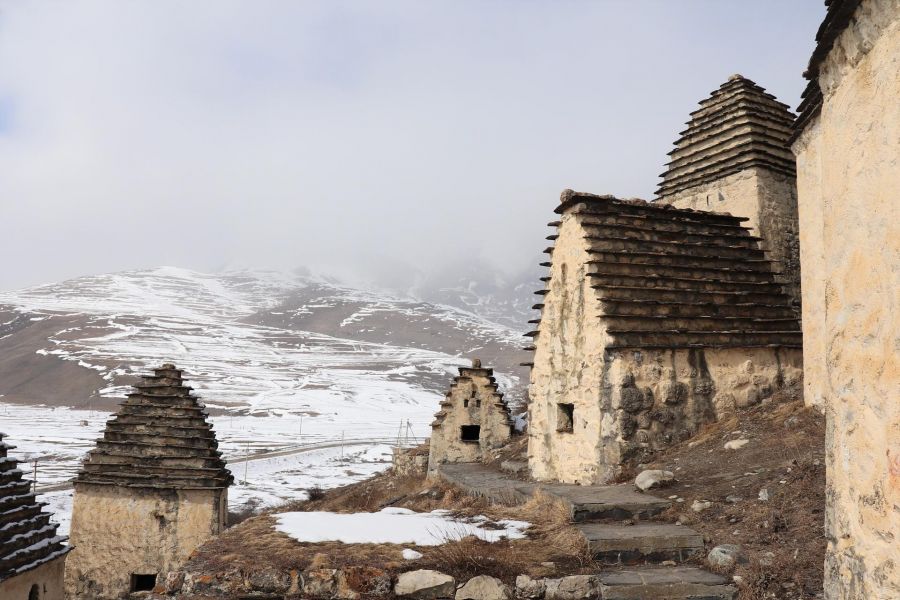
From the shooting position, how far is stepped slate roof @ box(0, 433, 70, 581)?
10133mm

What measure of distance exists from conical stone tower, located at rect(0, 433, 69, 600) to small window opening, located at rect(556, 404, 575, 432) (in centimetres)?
869

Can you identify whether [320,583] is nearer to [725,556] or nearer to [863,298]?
[725,556]

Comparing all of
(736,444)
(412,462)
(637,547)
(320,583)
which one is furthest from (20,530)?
(412,462)

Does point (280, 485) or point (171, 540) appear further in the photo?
point (280, 485)

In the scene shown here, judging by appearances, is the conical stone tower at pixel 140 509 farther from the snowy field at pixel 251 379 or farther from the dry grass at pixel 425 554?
the snowy field at pixel 251 379

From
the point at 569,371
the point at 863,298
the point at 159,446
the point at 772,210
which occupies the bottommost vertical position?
the point at 159,446

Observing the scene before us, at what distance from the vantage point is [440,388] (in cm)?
10431

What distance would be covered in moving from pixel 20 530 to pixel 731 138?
671 inches

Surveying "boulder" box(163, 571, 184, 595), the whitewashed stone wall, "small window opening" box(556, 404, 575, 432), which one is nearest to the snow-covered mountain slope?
the whitewashed stone wall

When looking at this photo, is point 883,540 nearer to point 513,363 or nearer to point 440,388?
point 440,388

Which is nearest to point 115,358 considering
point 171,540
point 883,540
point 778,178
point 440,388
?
point 440,388

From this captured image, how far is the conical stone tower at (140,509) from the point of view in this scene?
15141 mm

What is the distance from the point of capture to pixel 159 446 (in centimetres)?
1575

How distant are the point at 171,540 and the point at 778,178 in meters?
16.6
